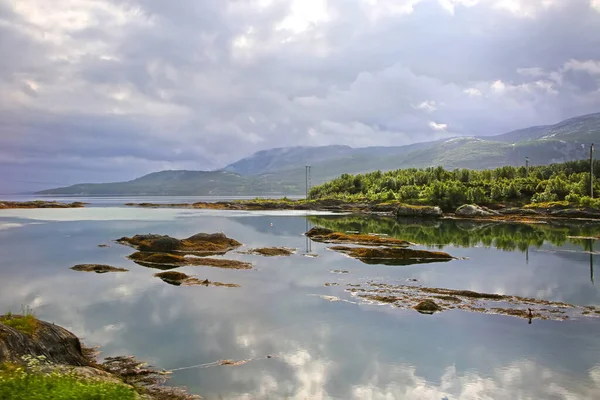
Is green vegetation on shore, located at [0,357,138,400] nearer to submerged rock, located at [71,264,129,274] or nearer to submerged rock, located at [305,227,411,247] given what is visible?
submerged rock, located at [71,264,129,274]

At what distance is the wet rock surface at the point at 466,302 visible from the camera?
101ft

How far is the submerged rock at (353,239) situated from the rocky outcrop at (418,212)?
69.1 m

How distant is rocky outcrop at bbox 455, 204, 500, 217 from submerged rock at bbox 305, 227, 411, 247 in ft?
240

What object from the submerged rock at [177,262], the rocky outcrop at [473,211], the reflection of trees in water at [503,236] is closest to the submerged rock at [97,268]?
the submerged rock at [177,262]

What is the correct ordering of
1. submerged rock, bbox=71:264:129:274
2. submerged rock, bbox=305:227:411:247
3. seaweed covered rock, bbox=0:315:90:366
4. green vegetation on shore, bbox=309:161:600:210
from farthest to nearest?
1. green vegetation on shore, bbox=309:161:600:210
2. submerged rock, bbox=305:227:411:247
3. submerged rock, bbox=71:264:129:274
4. seaweed covered rock, bbox=0:315:90:366

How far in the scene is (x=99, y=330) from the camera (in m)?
26.6

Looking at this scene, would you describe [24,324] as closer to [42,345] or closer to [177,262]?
[42,345]

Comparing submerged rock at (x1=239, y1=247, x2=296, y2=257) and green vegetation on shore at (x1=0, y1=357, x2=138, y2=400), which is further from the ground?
green vegetation on shore at (x1=0, y1=357, x2=138, y2=400)

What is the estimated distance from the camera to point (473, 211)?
136 meters

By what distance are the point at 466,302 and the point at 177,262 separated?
1314 inches

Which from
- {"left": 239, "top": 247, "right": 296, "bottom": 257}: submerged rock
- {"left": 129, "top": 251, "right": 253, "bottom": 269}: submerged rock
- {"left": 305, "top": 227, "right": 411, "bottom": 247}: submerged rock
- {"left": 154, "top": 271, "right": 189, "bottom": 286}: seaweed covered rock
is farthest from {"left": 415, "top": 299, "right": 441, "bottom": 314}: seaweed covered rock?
{"left": 305, "top": 227, "right": 411, "bottom": 247}: submerged rock

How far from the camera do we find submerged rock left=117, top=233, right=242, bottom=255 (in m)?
60.1

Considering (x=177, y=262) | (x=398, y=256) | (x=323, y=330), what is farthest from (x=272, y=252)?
(x=323, y=330)

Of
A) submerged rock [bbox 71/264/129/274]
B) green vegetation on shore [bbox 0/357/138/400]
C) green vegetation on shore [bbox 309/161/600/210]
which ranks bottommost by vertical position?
submerged rock [bbox 71/264/129/274]
